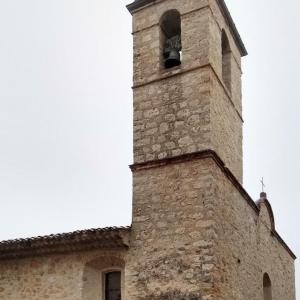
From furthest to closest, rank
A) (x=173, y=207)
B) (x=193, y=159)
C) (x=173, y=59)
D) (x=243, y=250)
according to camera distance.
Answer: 1. (x=173, y=59)
2. (x=243, y=250)
3. (x=193, y=159)
4. (x=173, y=207)

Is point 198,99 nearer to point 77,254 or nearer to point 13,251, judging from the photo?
point 77,254

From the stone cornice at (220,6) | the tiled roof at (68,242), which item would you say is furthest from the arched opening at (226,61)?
the tiled roof at (68,242)

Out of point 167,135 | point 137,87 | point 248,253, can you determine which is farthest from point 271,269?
point 137,87

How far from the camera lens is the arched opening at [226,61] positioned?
42.9ft

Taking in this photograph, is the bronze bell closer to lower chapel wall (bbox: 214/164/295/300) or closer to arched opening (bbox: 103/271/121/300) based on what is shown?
lower chapel wall (bbox: 214/164/295/300)

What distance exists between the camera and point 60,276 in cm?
1128

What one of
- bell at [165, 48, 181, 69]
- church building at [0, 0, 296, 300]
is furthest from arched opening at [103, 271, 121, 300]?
bell at [165, 48, 181, 69]

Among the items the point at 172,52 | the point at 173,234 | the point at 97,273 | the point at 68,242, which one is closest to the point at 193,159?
the point at 173,234

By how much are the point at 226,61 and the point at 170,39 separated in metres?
1.59

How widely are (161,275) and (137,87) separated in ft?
13.5

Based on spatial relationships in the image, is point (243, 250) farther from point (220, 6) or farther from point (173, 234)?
point (220, 6)

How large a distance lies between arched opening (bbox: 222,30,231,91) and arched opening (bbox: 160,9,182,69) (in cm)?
118

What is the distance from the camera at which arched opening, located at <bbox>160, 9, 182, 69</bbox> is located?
12.1 meters

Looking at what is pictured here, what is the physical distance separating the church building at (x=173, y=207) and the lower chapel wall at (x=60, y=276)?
21 mm
